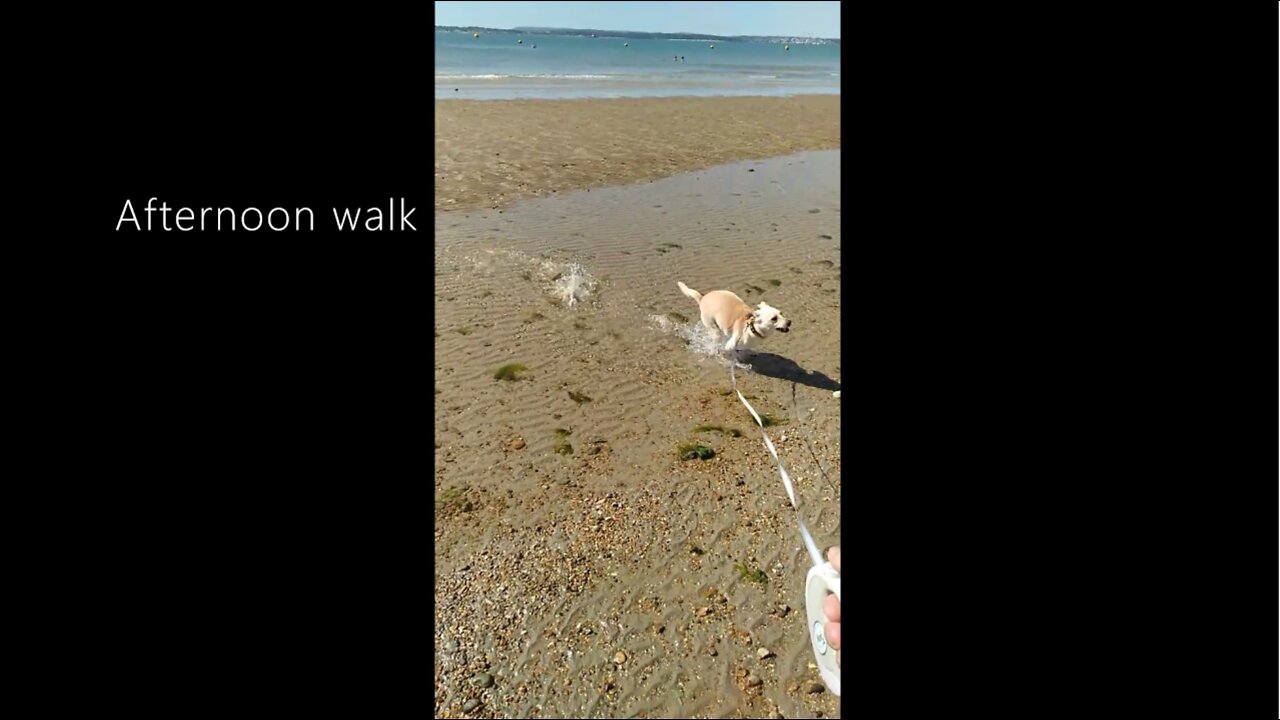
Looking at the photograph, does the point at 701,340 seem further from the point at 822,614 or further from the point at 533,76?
the point at 533,76

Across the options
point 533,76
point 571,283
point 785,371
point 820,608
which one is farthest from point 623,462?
point 533,76

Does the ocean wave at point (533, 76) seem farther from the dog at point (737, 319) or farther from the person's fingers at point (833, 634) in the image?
the person's fingers at point (833, 634)

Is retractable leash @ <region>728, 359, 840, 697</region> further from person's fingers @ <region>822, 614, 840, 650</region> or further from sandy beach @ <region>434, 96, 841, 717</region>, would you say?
sandy beach @ <region>434, 96, 841, 717</region>

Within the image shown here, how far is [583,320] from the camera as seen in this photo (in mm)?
7227

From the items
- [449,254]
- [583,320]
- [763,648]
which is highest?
[449,254]

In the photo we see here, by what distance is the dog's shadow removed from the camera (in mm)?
6156

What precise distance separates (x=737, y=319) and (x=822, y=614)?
3.86 m

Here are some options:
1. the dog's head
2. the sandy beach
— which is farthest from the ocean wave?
the dog's head

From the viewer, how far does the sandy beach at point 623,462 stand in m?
3.24

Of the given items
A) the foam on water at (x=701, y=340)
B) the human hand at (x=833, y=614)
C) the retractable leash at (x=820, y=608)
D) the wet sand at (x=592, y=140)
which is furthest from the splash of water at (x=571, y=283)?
the human hand at (x=833, y=614)

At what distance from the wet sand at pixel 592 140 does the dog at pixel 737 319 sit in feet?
19.6

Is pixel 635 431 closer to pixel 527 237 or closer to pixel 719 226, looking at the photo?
pixel 527 237
